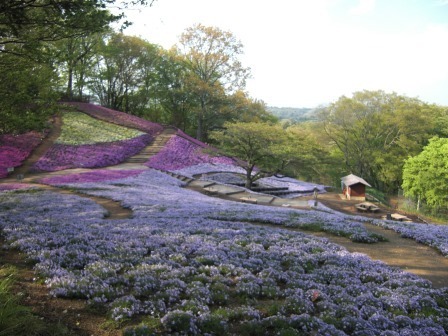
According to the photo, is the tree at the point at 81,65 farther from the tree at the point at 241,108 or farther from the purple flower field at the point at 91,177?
the purple flower field at the point at 91,177

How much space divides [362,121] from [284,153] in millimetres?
34545

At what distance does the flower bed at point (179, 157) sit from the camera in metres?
41.5

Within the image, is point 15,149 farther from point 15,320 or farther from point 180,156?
point 15,320

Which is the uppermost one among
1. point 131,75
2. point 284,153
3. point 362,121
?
point 131,75

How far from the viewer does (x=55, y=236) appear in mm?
10844

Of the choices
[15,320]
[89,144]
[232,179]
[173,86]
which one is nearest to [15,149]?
[89,144]

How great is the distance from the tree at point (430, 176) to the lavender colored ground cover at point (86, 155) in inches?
1399

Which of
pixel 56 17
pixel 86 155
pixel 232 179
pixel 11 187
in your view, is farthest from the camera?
pixel 232 179

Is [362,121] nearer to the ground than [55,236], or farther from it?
farther from it

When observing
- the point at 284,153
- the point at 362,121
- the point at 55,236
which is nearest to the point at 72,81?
the point at 284,153

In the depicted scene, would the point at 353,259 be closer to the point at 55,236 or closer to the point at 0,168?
the point at 55,236

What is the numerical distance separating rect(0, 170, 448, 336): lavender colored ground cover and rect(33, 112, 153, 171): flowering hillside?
2281 centimetres

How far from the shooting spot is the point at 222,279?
28.3ft

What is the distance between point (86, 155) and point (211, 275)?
33.2 meters
